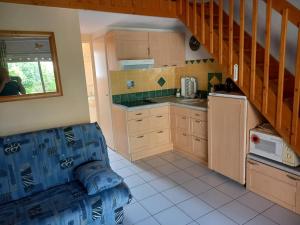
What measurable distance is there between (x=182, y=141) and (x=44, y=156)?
2137 millimetres

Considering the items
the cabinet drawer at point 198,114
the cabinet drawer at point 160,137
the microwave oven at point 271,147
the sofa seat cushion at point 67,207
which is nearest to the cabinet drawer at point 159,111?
the cabinet drawer at point 160,137

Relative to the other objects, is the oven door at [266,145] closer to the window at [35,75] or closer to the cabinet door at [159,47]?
the cabinet door at [159,47]

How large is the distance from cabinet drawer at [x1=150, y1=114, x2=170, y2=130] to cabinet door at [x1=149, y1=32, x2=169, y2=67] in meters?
0.88

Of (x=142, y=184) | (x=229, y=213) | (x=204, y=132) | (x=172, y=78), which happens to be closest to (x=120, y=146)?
(x=142, y=184)

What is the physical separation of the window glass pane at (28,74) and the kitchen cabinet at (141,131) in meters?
1.37

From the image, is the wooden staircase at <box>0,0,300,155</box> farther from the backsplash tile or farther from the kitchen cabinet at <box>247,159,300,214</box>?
the backsplash tile

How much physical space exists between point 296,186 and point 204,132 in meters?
1.27

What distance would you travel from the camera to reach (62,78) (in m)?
2.33

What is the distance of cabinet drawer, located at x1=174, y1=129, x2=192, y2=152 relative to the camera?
3.41m

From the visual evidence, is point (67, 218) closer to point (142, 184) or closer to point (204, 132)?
point (142, 184)

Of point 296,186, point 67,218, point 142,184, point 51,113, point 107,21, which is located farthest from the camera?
point 107,21

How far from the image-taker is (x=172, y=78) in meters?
4.29

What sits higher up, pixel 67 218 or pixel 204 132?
pixel 204 132

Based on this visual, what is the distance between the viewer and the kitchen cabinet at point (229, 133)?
2381 millimetres
